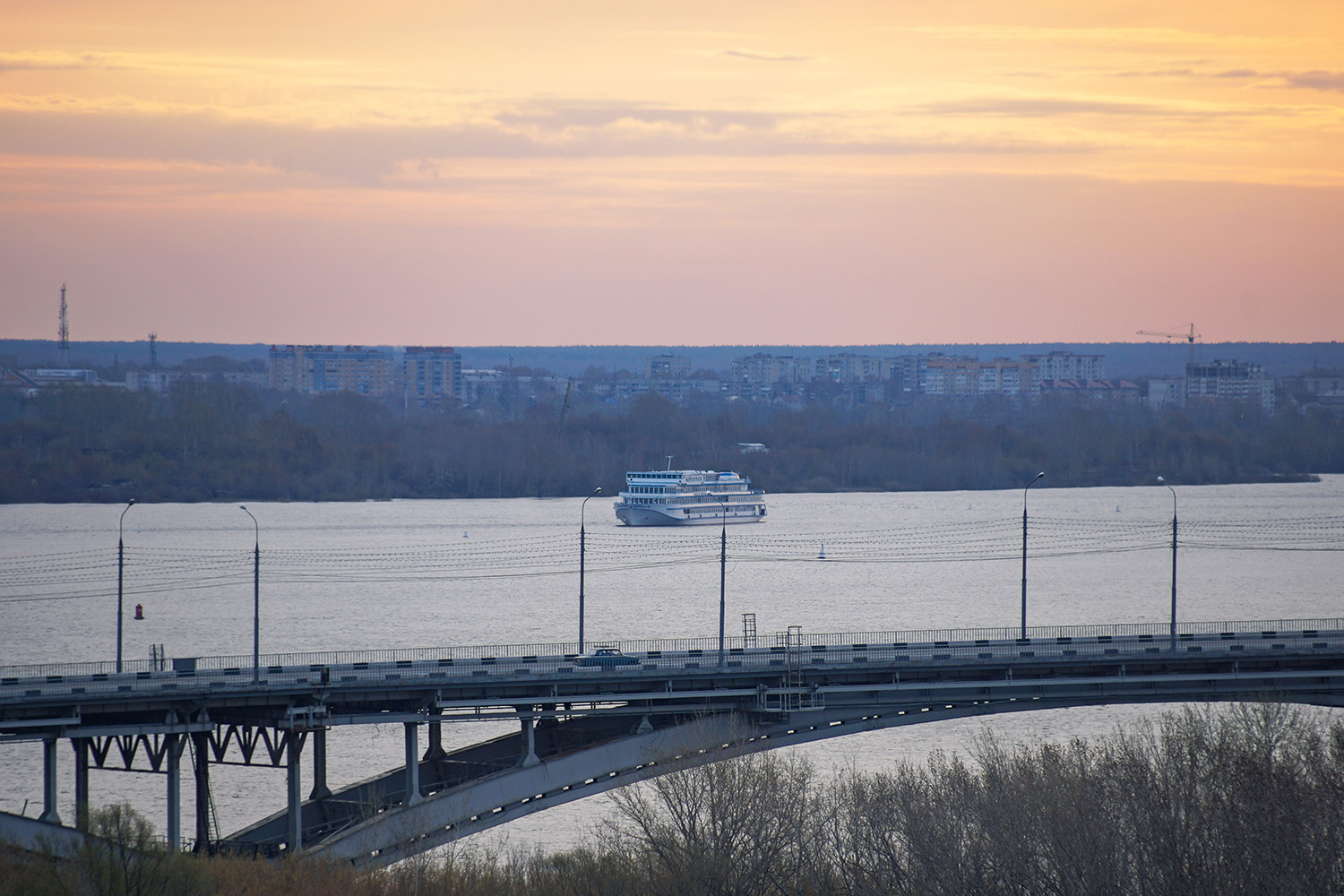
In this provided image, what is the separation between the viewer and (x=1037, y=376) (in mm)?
173750

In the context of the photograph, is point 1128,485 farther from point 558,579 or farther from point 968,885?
point 968,885

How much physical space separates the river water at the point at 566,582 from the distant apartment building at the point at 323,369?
88.6 metres

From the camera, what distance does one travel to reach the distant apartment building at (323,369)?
159 m

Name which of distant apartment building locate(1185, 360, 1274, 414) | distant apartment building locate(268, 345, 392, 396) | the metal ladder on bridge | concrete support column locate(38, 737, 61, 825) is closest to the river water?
concrete support column locate(38, 737, 61, 825)

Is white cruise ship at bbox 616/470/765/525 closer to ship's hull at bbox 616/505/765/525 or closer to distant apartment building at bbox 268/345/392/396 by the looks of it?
ship's hull at bbox 616/505/765/525

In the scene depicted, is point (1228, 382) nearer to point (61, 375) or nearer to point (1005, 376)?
point (1005, 376)

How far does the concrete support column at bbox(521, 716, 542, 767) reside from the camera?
19250 millimetres

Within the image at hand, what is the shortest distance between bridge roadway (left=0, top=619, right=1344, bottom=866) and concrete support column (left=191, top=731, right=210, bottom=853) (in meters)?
0.03

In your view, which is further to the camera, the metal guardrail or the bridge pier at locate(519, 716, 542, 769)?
the bridge pier at locate(519, 716, 542, 769)

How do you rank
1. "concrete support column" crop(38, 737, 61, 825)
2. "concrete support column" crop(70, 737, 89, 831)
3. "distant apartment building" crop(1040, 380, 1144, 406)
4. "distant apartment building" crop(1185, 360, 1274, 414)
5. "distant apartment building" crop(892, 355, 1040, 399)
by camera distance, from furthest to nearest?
"distant apartment building" crop(892, 355, 1040, 399) < "distant apartment building" crop(1185, 360, 1274, 414) < "distant apartment building" crop(1040, 380, 1144, 406) < "concrete support column" crop(70, 737, 89, 831) < "concrete support column" crop(38, 737, 61, 825)

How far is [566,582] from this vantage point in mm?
45250

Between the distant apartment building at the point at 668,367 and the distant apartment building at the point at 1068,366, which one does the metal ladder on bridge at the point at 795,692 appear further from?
the distant apartment building at the point at 1068,366

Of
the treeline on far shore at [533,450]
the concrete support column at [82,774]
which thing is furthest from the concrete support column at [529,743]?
the treeline on far shore at [533,450]

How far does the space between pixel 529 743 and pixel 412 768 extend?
170 centimetres
